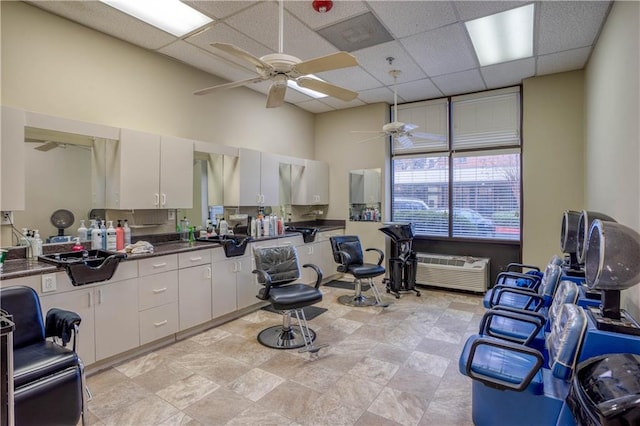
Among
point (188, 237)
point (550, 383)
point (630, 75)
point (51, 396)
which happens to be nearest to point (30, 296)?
point (51, 396)

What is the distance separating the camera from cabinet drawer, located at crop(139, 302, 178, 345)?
120 inches

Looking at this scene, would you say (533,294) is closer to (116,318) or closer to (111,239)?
(116,318)

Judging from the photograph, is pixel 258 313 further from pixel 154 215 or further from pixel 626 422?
pixel 626 422

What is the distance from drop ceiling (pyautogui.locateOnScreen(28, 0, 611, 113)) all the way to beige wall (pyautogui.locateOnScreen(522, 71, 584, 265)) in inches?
10.8

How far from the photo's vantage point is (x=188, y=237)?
4094 mm

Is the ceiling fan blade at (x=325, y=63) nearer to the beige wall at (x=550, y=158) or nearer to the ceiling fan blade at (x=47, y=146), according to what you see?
the ceiling fan blade at (x=47, y=146)

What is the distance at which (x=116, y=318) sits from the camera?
2.84 meters

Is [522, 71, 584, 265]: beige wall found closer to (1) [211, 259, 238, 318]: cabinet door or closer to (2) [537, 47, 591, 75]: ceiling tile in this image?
(2) [537, 47, 591, 75]: ceiling tile

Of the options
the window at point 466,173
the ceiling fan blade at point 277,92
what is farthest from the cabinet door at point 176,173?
the window at point 466,173

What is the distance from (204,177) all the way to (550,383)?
396cm

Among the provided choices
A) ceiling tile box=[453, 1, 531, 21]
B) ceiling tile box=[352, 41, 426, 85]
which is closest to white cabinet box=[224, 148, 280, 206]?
ceiling tile box=[352, 41, 426, 85]

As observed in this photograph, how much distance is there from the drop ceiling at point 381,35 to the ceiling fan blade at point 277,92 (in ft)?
0.99

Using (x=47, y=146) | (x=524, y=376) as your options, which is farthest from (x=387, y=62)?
(x=47, y=146)

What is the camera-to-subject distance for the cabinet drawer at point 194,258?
3.38m
